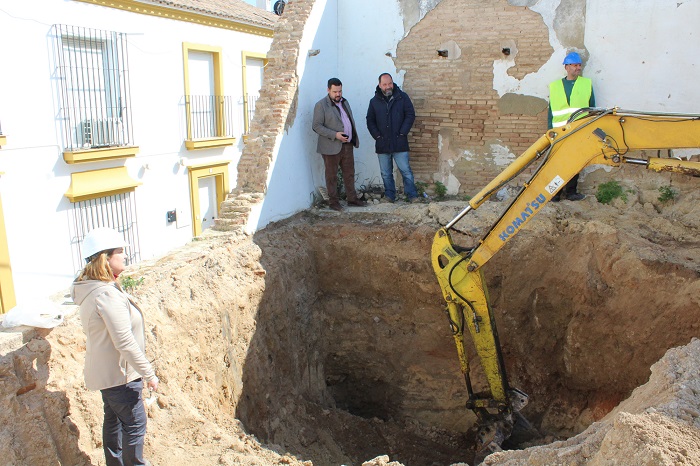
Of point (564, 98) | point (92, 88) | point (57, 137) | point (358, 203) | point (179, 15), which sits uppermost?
point (179, 15)

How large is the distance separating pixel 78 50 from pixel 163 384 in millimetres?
9362

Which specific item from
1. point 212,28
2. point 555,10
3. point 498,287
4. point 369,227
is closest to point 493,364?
point 498,287

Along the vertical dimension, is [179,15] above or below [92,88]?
above

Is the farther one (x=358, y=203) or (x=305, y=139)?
(x=358, y=203)

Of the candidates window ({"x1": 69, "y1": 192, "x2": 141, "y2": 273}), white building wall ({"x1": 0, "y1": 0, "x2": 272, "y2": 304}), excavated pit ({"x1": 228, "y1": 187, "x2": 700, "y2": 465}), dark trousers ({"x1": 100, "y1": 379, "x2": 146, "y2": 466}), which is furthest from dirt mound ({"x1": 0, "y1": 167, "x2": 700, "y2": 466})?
white building wall ({"x1": 0, "y1": 0, "x2": 272, "y2": 304})

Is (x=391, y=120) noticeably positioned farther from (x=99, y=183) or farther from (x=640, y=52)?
(x=99, y=183)

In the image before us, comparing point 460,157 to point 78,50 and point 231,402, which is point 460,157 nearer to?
point 231,402

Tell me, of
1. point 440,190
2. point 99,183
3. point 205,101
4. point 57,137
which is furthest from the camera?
point 205,101

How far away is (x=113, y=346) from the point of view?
411 centimetres

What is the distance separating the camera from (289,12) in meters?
9.07

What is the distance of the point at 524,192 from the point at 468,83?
367 cm

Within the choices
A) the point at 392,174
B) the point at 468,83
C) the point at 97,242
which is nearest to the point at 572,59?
the point at 468,83

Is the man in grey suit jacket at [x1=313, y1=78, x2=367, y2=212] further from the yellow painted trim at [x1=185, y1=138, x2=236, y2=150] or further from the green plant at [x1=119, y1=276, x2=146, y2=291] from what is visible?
the yellow painted trim at [x1=185, y1=138, x2=236, y2=150]

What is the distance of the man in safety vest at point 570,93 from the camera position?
8.18 metres
